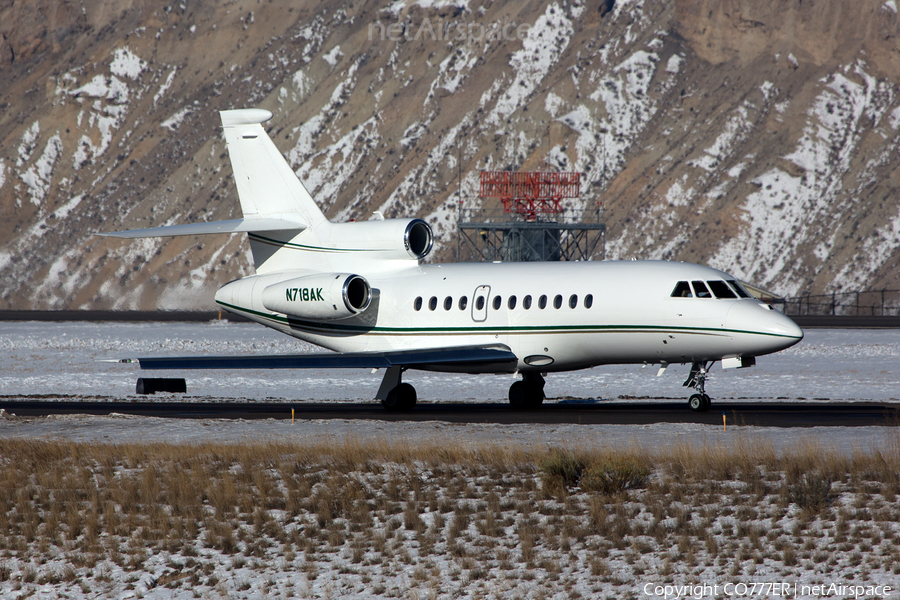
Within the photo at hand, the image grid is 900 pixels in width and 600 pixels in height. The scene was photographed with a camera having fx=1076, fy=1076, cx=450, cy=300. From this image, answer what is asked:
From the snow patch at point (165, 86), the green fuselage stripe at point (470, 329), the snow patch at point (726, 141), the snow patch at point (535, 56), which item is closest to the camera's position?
the green fuselage stripe at point (470, 329)

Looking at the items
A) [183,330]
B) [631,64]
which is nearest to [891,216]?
[631,64]

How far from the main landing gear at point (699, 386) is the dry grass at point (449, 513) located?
6510 mm

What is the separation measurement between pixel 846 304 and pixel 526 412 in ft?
180

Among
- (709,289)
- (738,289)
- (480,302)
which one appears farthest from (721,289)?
(480,302)

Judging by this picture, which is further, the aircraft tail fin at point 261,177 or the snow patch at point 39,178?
the snow patch at point 39,178

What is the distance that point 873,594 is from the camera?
9359 mm

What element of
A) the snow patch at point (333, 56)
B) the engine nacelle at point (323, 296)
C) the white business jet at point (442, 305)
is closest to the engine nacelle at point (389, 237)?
the white business jet at point (442, 305)

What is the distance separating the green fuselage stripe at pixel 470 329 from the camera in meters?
22.2

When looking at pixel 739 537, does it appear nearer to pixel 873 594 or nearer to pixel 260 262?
pixel 873 594

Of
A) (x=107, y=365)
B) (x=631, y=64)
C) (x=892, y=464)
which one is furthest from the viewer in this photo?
(x=631, y=64)

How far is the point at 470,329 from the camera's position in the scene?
991 inches

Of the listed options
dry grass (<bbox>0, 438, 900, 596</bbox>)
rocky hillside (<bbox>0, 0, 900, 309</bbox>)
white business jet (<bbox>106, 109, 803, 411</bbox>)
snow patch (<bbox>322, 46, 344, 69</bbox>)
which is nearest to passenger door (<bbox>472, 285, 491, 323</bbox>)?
white business jet (<bbox>106, 109, 803, 411</bbox>)

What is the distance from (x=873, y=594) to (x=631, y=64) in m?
Answer: 85.9

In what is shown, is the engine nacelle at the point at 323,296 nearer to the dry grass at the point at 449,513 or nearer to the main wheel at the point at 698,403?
the main wheel at the point at 698,403
